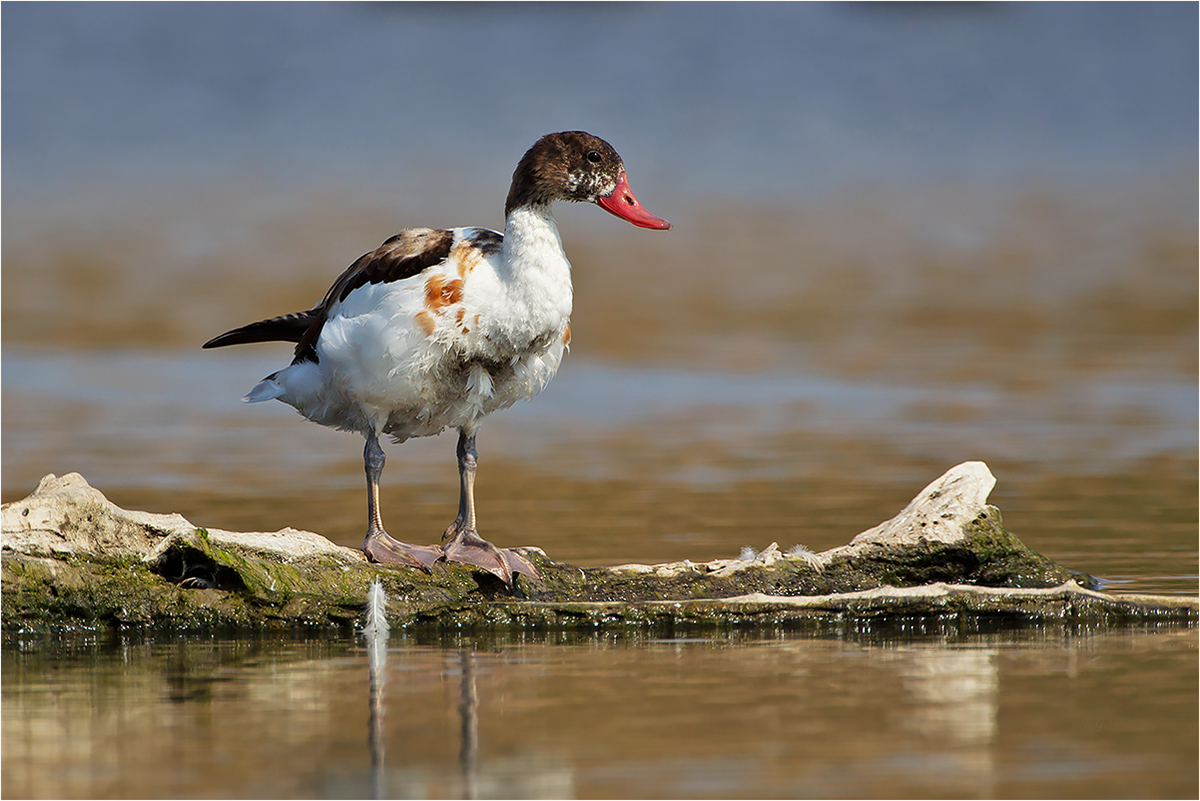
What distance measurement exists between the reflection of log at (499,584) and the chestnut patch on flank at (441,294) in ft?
4.27

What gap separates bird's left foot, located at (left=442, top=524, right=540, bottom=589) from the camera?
343 inches

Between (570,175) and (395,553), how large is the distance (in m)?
2.12

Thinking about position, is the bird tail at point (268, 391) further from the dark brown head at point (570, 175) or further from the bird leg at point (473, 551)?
the dark brown head at point (570, 175)

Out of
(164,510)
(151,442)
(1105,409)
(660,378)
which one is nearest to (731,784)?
(164,510)

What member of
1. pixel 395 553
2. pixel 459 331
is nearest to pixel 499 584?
pixel 395 553

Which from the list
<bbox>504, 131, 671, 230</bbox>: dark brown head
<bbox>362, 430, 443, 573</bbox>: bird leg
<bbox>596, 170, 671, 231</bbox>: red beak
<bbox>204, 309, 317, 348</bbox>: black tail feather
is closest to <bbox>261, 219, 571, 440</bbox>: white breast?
<bbox>504, 131, 671, 230</bbox>: dark brown head

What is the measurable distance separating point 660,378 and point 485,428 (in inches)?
181

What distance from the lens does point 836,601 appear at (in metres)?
8.48

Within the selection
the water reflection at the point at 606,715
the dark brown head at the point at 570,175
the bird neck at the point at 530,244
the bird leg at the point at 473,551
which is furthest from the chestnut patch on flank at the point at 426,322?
the water reflection at the point at 606,715

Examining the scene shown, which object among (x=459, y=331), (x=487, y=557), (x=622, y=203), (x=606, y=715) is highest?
(x=622, y=203)

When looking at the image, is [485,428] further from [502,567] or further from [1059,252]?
[1059,252]

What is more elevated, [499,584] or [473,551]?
[473,551]

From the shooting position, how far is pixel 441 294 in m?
8.73

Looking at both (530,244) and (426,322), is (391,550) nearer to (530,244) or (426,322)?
(426,322)
